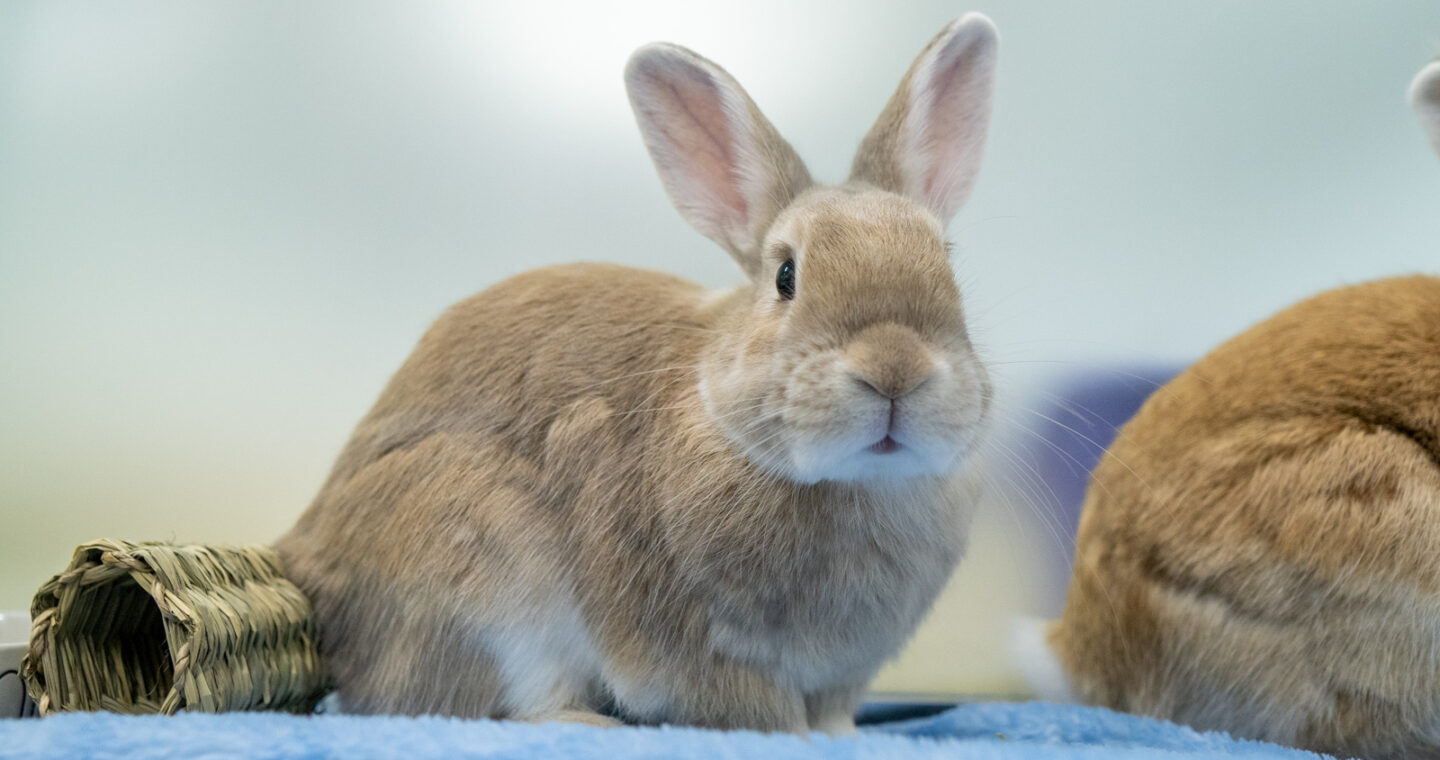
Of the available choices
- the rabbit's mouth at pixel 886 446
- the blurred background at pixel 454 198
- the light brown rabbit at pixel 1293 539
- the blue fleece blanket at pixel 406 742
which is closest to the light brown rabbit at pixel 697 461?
the rabbit's mouth at pixel 886 446

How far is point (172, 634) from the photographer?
1312 millimetres

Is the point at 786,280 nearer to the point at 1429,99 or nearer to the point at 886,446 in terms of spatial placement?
the point at 886,446

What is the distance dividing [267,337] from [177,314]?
20 centimetres

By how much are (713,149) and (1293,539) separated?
3.31 feet

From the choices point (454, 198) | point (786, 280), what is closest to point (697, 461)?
point (786, 280)

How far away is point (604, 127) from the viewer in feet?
6.60

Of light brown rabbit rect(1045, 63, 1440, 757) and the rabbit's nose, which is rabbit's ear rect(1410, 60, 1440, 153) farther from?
the rabbit's nose

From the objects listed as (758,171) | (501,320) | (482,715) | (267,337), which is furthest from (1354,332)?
(267,337)

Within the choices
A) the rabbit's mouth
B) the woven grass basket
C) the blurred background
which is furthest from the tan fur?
the woven grass basket

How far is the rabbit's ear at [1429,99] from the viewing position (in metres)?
1.57

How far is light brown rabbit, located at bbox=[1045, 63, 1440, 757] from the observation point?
4.66ft

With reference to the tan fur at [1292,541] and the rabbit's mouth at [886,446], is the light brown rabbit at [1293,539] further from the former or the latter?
the rabbit's mouth at [886,446]

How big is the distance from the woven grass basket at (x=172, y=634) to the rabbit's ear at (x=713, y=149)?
0.84 meters

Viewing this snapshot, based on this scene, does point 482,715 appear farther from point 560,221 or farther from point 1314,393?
point 1314,393
